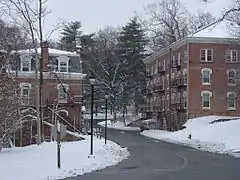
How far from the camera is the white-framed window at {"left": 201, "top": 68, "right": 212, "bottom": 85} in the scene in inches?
2425

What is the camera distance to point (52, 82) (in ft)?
189

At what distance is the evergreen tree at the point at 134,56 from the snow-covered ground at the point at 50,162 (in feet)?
192

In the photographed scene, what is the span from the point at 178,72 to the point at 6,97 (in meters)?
38.5

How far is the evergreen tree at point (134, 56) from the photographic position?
8956 cm

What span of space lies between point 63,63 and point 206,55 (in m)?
16.7

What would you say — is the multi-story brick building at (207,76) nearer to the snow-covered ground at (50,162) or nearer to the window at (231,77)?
the window at (231,77)

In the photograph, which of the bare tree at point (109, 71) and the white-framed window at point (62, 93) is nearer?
the white-framed window at point (62, 93)

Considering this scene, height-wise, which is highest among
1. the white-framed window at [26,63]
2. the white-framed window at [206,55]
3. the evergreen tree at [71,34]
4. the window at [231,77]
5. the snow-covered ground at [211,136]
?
the evergreen tree at [71,34]

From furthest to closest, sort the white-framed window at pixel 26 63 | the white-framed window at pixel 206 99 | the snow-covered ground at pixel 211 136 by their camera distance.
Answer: the white-framed window at pixel 206 99, the white-framed window at pixel 26 63, the snow-covered ground at pixel 211 136

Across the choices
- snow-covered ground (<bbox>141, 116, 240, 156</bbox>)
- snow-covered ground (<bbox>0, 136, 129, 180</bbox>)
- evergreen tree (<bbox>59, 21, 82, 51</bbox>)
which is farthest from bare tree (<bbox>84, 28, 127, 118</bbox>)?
snow-covered ground (<bbox>0, 136, 129, 180</bbox>)

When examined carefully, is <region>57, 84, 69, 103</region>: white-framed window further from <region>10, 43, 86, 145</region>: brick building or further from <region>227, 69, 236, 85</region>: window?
<region>227, 69, 236, 85</region>: window

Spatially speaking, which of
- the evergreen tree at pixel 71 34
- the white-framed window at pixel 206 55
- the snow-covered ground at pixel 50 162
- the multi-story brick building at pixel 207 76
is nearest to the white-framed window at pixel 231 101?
the multi-story brick building at pixel 207 76

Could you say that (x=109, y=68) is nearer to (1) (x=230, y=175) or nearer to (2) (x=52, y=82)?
(2) (x=52, y=82)

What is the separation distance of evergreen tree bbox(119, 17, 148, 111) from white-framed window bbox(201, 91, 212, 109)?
2880 cm
